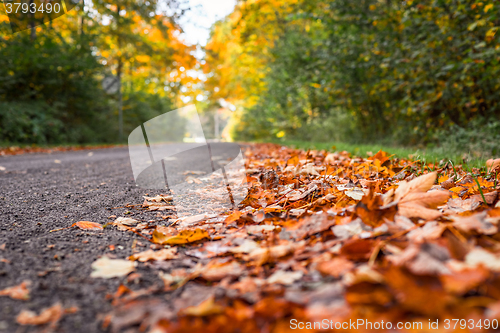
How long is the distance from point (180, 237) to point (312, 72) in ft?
28.6

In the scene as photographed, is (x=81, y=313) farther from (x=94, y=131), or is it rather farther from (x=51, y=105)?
(x=94, y=131)

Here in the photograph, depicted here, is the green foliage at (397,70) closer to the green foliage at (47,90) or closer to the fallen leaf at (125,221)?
→ the fallen leaf at (125,221)

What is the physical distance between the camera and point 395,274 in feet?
2.35

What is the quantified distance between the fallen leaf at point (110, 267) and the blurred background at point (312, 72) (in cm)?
213

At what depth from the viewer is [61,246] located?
4.29 feet

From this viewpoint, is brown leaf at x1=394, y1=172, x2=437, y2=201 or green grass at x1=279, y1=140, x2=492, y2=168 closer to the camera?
brown leaf at x1=394, y1=172, x2=437, y2=201

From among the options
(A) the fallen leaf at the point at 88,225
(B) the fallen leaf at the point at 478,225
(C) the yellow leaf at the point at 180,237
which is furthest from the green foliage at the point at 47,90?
(B) the fallen leaf at the point at 478,225

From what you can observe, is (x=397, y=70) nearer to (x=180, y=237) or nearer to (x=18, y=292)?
(x=180, y=237)

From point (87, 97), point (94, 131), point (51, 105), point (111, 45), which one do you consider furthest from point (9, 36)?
point (111, 45)

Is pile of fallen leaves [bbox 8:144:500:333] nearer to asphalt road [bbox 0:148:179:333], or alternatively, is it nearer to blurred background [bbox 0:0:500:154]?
asphalt road [bbox 0:148:179:333]

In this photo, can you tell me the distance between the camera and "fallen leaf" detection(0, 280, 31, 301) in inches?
35.5

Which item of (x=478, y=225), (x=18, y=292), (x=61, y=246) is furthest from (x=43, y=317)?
(x=478, y=225)

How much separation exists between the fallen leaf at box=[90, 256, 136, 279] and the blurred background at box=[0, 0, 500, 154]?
2.13 metres

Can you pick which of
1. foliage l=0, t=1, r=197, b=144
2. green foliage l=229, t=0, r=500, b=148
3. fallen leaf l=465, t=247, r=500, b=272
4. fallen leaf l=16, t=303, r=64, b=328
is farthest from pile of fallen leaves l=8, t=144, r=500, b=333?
foliage l=0, t=1, r=197, b=144
